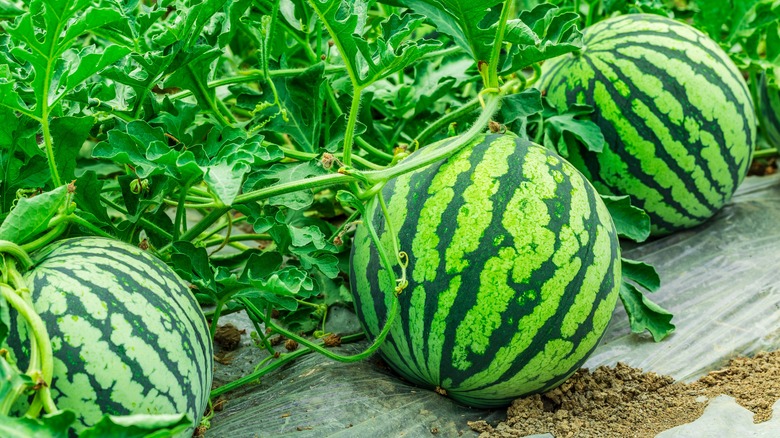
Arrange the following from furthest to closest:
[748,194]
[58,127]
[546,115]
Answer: [748,194], [546,115], [58,127]

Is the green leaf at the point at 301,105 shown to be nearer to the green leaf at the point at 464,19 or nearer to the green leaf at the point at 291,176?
the green leaf at the point at 291,176

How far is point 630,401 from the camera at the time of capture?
2.25 m

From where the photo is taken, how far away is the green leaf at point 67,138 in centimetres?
196

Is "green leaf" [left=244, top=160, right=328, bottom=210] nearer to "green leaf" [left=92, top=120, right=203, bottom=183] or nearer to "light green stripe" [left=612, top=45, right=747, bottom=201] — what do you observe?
"green leaf" [left=92, top=120, right=203, bottom=183]

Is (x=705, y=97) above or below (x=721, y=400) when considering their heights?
above

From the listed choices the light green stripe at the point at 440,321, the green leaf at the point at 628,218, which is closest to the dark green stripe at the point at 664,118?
the green leaf at the point at 628,218

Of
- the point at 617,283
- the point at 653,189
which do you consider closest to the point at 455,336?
the point at 617,283

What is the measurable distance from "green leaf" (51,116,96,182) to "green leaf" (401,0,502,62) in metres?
0.89

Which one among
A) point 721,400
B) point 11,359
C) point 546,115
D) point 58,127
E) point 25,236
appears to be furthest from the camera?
point 546,115

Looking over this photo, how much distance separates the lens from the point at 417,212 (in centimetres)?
207

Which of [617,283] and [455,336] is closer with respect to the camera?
[455,336]

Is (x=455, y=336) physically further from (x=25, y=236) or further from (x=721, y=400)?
(x=25, y=236)

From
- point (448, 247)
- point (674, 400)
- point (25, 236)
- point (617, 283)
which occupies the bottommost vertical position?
point (674, 400)

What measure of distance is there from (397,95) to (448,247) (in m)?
0.94
